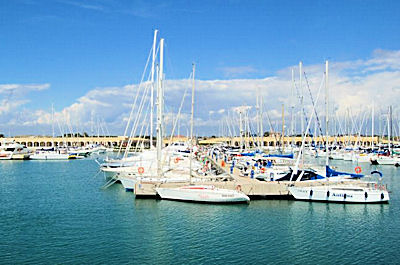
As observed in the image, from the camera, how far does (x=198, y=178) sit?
38781mm

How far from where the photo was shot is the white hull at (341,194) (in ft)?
108

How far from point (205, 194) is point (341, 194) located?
1114 cm

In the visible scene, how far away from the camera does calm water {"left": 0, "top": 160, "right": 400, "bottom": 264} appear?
69.3 ft

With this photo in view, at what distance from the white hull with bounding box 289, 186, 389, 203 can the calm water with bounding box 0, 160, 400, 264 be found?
71cm

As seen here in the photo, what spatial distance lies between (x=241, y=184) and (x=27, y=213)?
58.1 ft

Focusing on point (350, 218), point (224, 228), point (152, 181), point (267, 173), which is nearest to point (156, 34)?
point (152, 181)

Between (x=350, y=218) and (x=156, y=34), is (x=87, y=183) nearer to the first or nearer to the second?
(x=156, y=34)

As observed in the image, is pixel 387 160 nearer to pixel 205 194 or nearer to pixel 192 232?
pixel 205 194

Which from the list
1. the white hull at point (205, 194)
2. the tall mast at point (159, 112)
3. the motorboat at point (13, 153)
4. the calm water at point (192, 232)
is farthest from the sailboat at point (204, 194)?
the motorboat at point (13, 153)

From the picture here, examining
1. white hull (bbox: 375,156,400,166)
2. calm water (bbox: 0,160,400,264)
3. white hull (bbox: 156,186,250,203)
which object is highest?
white hull (bbox: 375,156,400,166)

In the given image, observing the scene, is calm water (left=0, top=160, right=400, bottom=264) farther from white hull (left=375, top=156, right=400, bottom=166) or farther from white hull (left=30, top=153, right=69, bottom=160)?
white hull (left=30, top=153, right=69, bottom=160)

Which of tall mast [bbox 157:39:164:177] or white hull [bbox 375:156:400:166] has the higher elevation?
tall mast [bbox 157:39:164:177]

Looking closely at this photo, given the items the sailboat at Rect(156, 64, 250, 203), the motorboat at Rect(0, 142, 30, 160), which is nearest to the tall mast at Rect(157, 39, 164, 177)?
the sailboat at Rect(156, 64, 250, 203)

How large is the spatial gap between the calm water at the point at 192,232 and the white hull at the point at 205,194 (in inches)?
30.7
